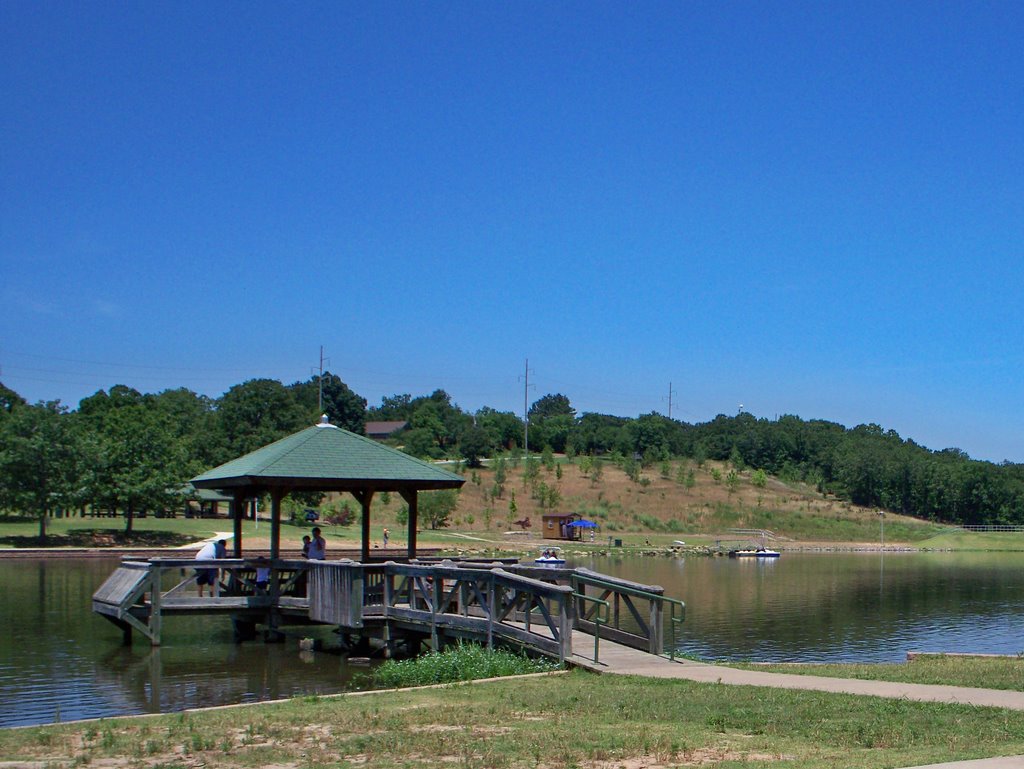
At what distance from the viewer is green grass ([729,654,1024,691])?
14.4 meters

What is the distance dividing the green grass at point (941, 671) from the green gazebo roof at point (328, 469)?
35.0 ft

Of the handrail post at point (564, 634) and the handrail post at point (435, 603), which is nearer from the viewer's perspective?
the handrail post at point (564, 634)

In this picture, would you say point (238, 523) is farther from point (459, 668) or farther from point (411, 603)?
point (459, 668)

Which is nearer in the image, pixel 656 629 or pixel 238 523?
pixel 656 629

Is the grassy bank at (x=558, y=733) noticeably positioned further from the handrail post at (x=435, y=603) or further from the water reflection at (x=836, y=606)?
the water reflection at (x=836, y=606)

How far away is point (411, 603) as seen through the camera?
2248 cm

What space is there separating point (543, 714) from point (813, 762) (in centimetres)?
371

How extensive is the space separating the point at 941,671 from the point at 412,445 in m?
106

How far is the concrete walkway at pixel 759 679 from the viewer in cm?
1273

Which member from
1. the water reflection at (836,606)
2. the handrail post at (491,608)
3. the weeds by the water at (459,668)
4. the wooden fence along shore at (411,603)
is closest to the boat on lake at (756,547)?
the water reflection at (836,606)

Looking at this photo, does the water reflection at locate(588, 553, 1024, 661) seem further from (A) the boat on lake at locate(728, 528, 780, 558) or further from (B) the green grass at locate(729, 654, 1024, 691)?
(B) the green grass at locate(729, 654, 1024, 691)

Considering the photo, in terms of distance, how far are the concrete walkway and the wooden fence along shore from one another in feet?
0.74

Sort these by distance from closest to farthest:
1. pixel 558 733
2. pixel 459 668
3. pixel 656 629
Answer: pixel 558 733 → pixel 459 668 → pixel 656 629

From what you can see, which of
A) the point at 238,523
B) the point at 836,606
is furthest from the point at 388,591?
the point at 836,606
